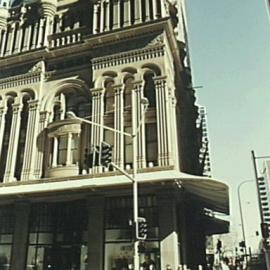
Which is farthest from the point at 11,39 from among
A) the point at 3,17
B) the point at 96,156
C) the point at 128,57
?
the point at 96,156

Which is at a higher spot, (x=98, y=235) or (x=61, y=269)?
(x=98, y=235)

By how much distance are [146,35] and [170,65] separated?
2.99 m

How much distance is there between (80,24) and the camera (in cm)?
3017

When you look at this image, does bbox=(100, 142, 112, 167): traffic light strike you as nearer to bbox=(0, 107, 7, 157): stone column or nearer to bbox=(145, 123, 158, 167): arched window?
bbox=(145, 123, 158, 167): arched window

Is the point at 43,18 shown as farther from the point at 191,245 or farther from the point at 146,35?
the point at 191,245

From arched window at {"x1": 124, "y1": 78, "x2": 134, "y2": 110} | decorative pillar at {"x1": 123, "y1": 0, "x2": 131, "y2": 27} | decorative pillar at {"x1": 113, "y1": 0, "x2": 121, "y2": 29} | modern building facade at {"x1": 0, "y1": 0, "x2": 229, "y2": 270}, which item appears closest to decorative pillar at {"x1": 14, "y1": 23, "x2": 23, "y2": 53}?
modern building facade at {"x1": 0, "y1": 0, "x2": 229, "y2": 270}

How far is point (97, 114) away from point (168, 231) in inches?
385

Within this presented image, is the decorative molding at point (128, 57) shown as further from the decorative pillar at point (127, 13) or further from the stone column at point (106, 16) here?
the decorative pillar at point (127, 13)

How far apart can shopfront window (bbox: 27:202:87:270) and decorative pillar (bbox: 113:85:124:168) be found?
420cm

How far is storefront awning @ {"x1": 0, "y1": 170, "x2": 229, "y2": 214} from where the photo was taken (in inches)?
770

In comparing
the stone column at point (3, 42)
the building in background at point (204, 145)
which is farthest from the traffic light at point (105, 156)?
the building in background at point (204, 145)

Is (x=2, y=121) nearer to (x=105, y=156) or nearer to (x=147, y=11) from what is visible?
(x=147, y=11)

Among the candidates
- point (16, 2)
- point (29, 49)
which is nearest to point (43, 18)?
point (29, 49)

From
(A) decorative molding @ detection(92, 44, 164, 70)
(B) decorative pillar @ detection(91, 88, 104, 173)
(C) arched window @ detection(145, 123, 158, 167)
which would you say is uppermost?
(A) decorative molding @ detection(92, 44, 164, 70)
